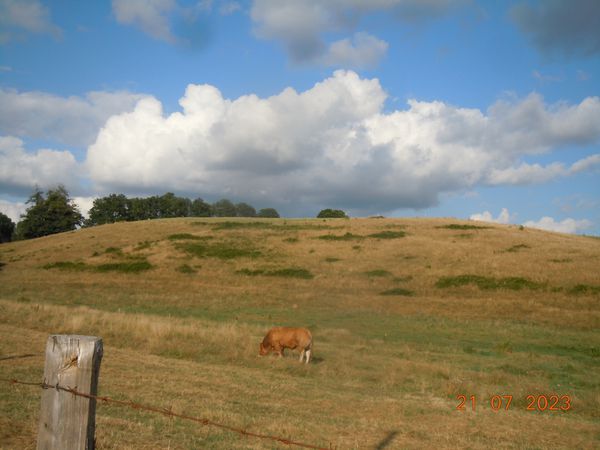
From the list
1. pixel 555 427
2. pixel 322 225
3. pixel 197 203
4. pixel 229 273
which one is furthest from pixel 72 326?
pixel 197 203

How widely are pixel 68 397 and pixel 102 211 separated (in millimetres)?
136441

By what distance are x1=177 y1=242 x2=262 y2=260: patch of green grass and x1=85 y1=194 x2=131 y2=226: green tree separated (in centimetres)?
8423

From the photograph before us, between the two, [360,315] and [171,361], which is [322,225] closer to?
[360,315]

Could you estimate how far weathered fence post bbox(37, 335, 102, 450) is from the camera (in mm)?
3832

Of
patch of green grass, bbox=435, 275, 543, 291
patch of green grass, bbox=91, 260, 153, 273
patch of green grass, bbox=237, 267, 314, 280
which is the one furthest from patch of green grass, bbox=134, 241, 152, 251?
patch of green grass, bbox=435, 275, 543, 291

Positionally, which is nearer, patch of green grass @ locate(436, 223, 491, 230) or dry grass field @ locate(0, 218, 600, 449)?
dry grass field @ locate(0, 218, 600, 449)

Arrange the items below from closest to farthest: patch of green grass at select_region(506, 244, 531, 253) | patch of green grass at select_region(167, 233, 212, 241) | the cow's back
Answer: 1. the cow's back
2. patch of green grass at select_region(506, 244, 531, 253)
3. patch of green grass at select_region(167, 233, 212, 241)

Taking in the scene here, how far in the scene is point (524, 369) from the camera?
57.8 ft

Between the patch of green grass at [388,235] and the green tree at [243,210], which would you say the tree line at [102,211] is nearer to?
the green tree at [243,210]

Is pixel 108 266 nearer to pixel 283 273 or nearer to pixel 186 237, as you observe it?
pixel 186 237

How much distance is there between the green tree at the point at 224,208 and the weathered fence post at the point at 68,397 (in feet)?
586

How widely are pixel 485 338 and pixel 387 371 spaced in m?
10.1

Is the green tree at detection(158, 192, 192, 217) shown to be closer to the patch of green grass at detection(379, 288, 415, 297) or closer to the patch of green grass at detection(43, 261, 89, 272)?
the patch of green grass at detection(43, 261, 89, 272)

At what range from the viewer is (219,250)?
5259 cm
